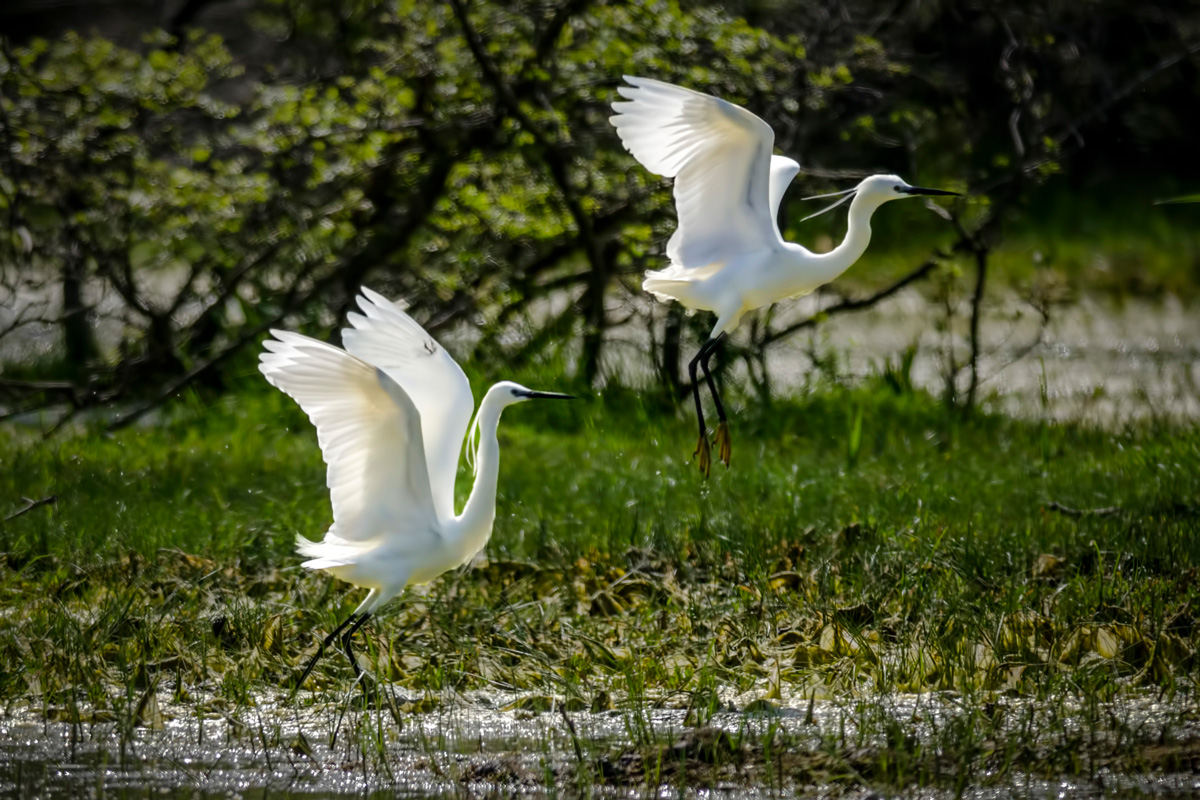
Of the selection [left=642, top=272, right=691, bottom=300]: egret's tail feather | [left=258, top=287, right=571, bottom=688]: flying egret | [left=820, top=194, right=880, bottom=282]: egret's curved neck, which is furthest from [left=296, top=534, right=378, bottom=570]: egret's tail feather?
[left=820, top=194, right=880, bottom=282]: egret's curved neck

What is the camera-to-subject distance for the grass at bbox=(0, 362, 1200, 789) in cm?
457

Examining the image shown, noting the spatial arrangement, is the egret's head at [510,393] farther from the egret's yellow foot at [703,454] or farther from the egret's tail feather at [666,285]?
the egret's yellow foot at [703,454]

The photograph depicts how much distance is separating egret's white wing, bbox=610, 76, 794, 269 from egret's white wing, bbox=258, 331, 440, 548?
1553 mm

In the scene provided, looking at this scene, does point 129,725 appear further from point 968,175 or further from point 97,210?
point 968,175

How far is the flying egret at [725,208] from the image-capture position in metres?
5.80

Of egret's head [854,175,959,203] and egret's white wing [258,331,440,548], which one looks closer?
egret's white wing [258,331,440,548]

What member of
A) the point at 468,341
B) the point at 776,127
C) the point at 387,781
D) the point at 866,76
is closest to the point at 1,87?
the point at 468,341

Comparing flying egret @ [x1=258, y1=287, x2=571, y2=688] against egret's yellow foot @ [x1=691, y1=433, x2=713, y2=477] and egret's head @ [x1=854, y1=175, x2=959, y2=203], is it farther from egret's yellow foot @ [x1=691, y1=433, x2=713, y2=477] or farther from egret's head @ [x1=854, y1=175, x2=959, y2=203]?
egret's head @ [x1=854, y1=175, x2=959, y2=203]

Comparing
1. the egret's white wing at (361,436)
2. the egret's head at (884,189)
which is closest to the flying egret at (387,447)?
the egret's white wing at (361,436)

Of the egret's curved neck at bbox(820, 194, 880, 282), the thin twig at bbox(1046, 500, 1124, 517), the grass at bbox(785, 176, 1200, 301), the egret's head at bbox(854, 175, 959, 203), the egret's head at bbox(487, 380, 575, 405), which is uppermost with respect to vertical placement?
the grass at bbox(785, 176, 1200, 301)

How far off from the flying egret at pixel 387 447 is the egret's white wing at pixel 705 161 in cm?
A: 102

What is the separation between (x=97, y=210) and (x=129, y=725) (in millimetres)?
6148

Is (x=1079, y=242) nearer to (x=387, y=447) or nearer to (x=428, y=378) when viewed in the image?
(x=428, y=378)

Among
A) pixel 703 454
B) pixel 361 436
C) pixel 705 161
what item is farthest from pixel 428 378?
pixel 703 454
